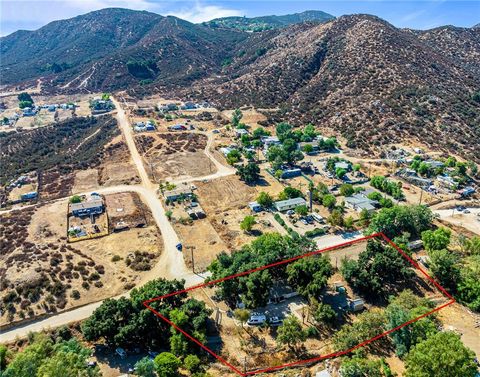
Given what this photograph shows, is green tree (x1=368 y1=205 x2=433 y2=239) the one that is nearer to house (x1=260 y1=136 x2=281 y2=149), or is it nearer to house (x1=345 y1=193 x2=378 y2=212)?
house (x1=345 y1=193 x2=378 y2=212)

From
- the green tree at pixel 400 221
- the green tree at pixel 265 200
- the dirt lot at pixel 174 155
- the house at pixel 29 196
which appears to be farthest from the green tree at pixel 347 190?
the house at pixel 29 196

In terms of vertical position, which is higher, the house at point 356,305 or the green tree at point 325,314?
the green tree at point 325,314

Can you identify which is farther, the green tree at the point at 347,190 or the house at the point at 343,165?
the house at the point at 343,165

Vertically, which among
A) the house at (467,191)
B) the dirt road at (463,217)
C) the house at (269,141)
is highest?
the house at (269,141)

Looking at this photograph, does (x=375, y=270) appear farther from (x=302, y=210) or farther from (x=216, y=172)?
(x=216, y=172)

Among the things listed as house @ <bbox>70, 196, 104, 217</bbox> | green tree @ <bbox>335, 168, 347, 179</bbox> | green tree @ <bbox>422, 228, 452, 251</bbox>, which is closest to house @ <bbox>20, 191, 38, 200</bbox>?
house @ <bbox>70, 196, 104, 217</bbox>

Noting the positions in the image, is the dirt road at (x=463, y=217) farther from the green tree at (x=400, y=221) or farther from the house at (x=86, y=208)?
the house at (x=86, y=208)
